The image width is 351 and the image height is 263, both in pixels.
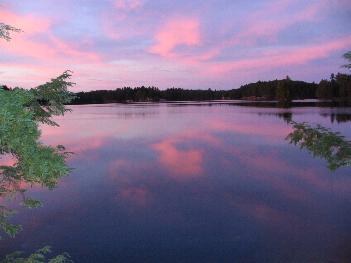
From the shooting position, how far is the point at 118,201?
916 inches

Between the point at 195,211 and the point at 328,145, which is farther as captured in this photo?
the point at 195,211

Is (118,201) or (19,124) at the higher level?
(19,124)

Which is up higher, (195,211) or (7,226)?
(7,226)

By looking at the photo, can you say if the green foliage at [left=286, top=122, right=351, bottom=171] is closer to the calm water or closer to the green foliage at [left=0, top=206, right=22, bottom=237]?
the calm water

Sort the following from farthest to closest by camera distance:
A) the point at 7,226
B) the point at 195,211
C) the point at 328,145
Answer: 1. the point at 195,211
2. the point at 328,145
3. the point at 7,226

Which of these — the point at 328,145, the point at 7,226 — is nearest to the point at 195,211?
the point at 328,145

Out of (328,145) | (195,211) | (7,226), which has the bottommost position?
(195,211)

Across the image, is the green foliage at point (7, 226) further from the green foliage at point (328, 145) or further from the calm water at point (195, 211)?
the calm water at point (195, 211)

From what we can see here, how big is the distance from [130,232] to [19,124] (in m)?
14.9

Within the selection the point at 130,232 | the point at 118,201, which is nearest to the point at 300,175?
the point at 118,201

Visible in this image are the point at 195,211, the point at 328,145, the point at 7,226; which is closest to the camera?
the point at 7,226

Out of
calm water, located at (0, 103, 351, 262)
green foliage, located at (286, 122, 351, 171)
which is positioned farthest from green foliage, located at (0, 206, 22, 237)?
calm water, located at (0, 103, 351, 262)

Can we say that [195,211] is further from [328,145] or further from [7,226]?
[7,226]

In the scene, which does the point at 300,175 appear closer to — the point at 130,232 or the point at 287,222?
the point at 287,222
